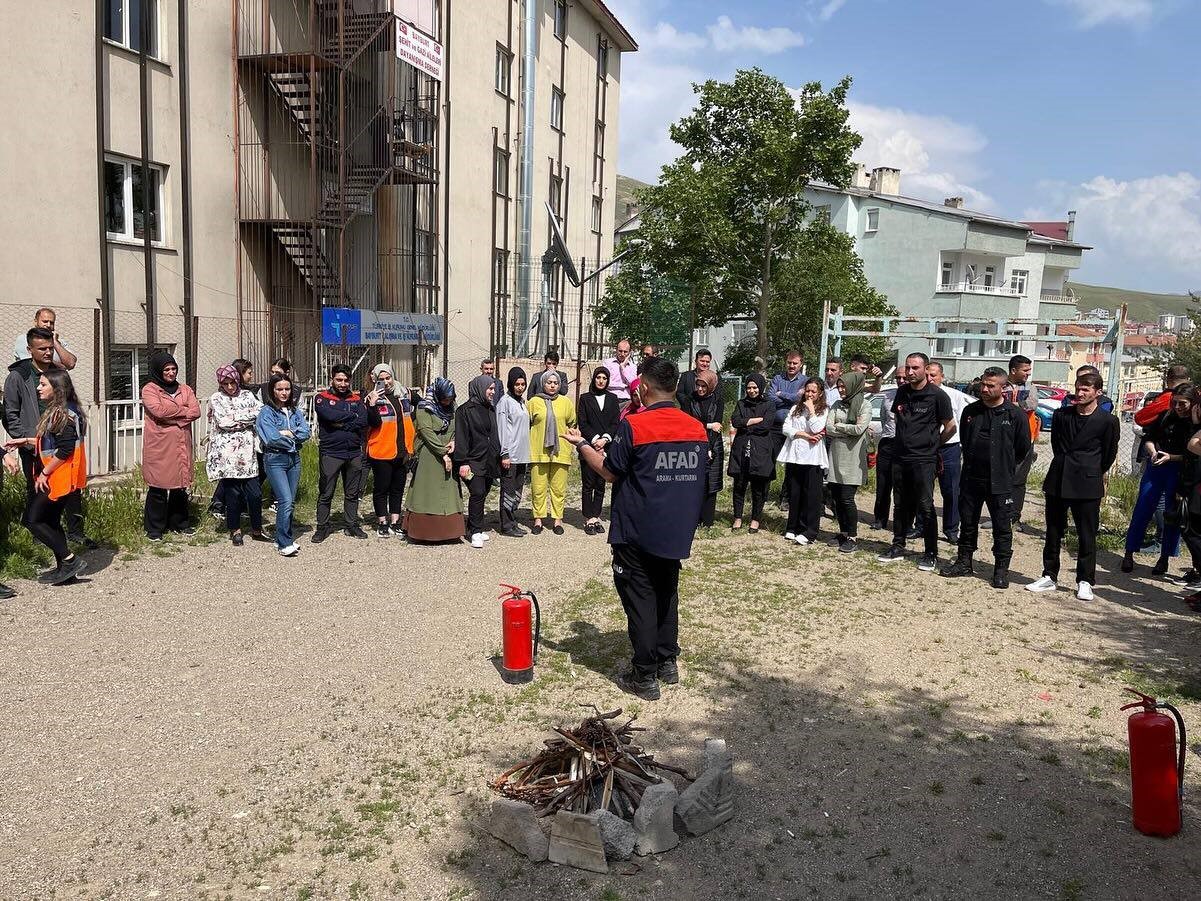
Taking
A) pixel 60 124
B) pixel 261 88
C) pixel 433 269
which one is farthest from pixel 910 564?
pixel 433 269

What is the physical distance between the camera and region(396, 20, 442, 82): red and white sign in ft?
53.6

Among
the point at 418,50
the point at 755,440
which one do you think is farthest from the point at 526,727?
the point at 418,50

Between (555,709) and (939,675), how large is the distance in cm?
269

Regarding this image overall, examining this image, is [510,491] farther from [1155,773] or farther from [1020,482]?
[1155,773]

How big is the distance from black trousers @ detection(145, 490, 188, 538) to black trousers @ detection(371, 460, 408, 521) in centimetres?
195

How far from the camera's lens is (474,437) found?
9359 millimetres

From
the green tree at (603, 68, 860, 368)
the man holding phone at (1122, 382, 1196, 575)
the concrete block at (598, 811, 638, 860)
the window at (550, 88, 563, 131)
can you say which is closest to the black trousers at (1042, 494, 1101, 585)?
the man holding phone at (1122, 382, 1196, 575)

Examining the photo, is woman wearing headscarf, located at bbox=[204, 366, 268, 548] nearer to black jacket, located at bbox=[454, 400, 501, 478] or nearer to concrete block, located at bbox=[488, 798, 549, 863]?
black jacket, located at bbox=[454, 400, 501, 478]

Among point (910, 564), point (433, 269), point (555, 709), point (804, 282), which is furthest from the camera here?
point (804, 282)

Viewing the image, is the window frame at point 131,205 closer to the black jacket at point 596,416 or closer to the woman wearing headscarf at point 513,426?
the woman wearing headscarf at point 513,426

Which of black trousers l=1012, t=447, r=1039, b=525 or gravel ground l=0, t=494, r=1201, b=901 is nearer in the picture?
gravel ground l=0, t=494, r=1201, b=901

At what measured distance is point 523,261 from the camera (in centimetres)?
2448

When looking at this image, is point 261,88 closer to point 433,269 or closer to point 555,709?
point 433,269

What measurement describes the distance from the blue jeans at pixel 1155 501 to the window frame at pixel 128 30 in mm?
13510
